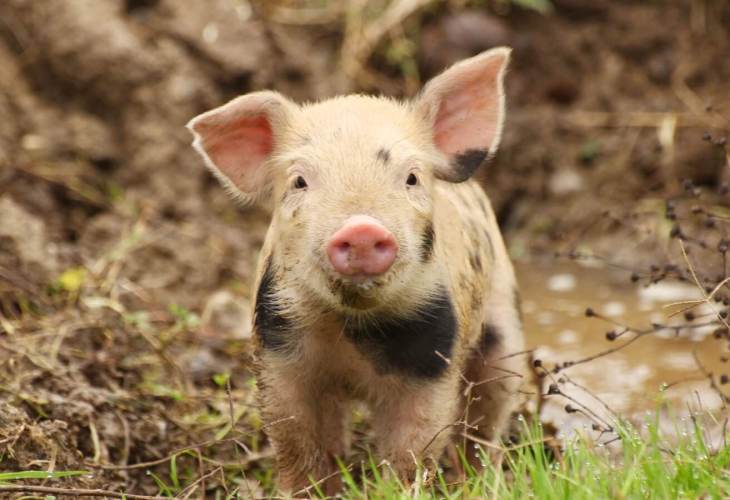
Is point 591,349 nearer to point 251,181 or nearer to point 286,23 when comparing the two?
point 251,181

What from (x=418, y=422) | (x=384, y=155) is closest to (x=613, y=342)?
(x=418, y=422)

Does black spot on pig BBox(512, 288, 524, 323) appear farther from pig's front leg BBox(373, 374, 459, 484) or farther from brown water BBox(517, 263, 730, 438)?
pig's front leg BBox(373, 374, 459, 484)

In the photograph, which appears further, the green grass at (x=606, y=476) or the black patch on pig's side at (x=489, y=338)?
the black patch on pig's side at (x=489, y=338)

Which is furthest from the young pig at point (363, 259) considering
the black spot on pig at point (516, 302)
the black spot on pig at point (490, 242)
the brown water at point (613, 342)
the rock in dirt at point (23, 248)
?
the rock in dirt at point (23, 248)

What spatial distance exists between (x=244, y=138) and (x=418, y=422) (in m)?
1.30

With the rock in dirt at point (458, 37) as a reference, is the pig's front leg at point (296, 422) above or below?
above

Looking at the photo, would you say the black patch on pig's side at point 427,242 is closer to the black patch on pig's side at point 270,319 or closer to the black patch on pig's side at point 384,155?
the black patch on pig's side at point 384,155

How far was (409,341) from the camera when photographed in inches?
164

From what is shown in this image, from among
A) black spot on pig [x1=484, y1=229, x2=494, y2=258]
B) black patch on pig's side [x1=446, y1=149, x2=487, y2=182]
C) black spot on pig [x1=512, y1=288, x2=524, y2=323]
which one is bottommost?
black spot on pig [x1=512, y1=288, x2=524, y2=323]

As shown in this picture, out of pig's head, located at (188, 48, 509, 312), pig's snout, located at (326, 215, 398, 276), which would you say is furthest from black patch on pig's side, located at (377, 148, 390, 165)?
pig's snout, located at (326, 215, 398, 276)

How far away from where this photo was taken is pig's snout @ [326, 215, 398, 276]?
3580mm

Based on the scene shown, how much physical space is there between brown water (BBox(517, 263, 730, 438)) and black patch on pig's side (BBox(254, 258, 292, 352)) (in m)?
1.70

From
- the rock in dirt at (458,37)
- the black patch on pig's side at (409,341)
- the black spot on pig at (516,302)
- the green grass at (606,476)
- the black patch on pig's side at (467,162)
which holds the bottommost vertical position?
the rock in dirt at (458,37)

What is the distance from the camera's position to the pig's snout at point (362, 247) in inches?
141
